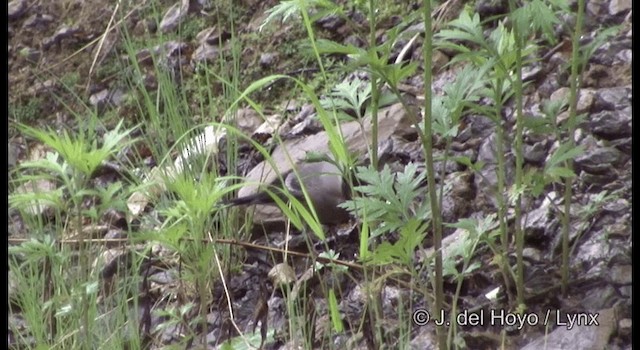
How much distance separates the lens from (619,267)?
161 cm

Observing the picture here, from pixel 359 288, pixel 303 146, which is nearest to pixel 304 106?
pixel 303 146

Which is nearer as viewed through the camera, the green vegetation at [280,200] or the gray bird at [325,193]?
the green vegetation at [280,200]

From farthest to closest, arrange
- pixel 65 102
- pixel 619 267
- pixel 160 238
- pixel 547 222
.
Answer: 1. pixel 65 102
2. pixel 547 222
3. pixel 619 267
4. pixel 160 238

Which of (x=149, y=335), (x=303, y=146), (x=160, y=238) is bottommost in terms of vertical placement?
(x=149, y=335)

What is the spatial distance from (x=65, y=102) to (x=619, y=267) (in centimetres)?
126

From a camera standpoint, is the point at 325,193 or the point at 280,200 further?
the point at 325,193

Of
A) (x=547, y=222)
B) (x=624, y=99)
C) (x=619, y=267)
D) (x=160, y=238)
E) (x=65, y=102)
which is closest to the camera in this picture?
(x=160, y=238)

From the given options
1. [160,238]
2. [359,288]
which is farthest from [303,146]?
[160,238]

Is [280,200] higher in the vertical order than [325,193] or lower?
higher

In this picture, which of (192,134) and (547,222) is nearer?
(547,222)

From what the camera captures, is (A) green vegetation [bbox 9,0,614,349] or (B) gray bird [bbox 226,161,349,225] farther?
(B) gray bird [bbox 226,161,349,225]
